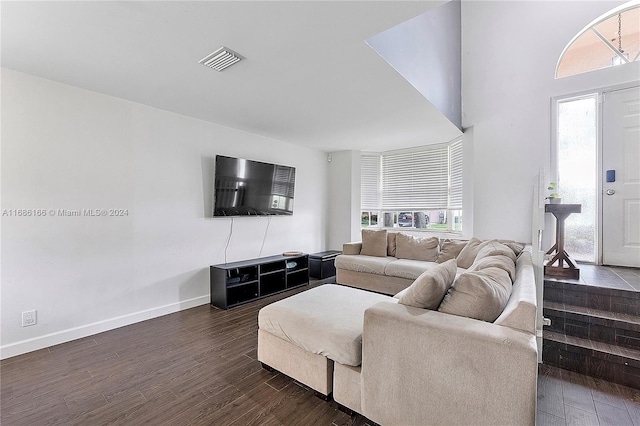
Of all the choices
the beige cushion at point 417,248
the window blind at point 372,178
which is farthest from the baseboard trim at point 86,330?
the window blind at point 372,178

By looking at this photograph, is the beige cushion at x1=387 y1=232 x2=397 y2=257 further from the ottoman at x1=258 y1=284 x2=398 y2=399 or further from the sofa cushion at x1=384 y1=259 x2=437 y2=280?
the ottoman at x1=258 y1=284 x2=398 y2=399

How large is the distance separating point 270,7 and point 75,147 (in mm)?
2387

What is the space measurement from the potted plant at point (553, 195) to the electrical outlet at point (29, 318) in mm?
5389

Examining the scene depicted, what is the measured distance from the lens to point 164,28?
5.80ft

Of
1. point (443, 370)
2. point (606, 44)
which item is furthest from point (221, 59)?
point (606, 44)

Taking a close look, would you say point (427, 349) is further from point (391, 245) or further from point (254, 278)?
point (391, 245)

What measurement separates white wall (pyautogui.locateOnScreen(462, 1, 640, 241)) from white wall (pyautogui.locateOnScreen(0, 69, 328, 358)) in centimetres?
363

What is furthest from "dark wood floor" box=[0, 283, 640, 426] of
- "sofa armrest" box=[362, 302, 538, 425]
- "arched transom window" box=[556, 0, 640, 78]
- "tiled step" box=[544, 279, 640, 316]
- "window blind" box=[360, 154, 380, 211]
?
"window blind" box=[360, 154, 380, 211]

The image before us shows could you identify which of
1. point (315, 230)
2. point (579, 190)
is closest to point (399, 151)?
point (315, 230)

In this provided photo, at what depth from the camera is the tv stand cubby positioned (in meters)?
3.45

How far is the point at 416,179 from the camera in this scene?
5.21m

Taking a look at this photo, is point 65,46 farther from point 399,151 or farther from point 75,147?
point 399,151

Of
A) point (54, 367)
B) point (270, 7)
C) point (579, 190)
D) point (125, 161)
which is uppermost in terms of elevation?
point (270, 7)

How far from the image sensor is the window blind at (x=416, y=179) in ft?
16.1
